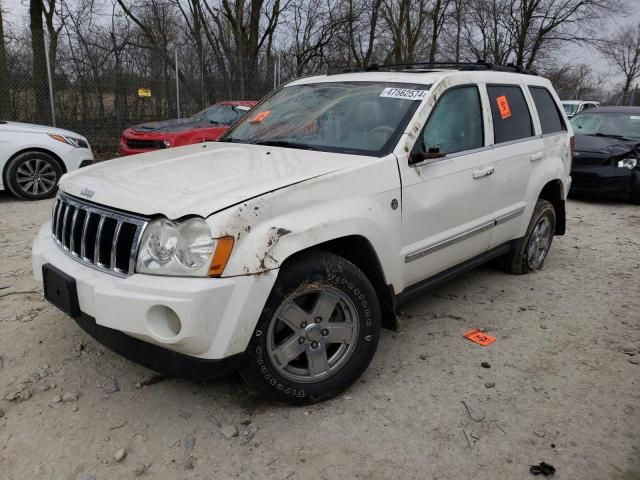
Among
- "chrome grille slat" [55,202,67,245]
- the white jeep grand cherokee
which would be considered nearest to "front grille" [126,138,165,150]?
the white jeep grand cherokee

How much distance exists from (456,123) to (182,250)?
2179mm

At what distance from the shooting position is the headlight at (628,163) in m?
8.42

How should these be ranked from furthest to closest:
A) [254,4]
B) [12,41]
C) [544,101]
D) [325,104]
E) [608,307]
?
1. [254,4]
2. [12,41]
3. [544,101]
4. [608,307]
5. [325,104]

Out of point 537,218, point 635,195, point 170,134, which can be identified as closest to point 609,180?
point 635,195

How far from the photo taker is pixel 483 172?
3672mm

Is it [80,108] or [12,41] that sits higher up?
[12,41]

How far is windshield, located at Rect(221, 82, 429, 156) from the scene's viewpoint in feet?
10.4

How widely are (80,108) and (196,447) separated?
36.0 ft

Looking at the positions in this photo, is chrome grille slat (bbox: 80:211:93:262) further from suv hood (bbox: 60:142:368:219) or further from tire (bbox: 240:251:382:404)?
tire (bbox: 240:251:382:404)

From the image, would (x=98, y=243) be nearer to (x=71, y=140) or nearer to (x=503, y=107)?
(x=503, y=107)

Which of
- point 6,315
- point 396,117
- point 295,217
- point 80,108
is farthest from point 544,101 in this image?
point 80,108

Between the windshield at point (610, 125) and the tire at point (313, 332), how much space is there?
824 cm

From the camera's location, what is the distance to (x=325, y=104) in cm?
362

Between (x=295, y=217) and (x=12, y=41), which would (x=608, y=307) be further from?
(x=12, y=41)
